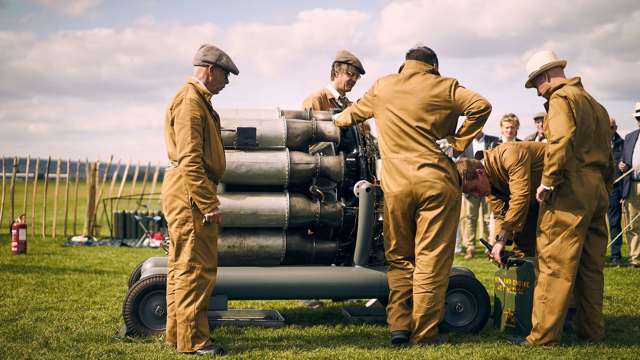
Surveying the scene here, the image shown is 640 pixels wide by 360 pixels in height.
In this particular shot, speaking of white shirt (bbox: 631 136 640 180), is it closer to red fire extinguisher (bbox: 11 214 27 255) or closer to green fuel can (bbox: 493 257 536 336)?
green fuel can (bbox: 493 257 536 336)

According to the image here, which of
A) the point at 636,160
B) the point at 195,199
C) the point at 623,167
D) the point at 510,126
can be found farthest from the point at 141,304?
the point at 636,160

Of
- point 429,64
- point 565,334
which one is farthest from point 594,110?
point 565,334

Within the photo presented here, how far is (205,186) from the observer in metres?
5.23

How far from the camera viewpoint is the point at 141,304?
6.02m

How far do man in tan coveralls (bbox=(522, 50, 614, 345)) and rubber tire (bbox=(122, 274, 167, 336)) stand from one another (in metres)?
3.13

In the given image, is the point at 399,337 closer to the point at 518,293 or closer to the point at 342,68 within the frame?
the point at 518,293

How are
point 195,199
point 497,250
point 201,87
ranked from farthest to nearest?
point 497,250, point 201,87, point 195,199

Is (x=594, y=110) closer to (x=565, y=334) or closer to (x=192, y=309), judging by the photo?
(x=565, y=334)

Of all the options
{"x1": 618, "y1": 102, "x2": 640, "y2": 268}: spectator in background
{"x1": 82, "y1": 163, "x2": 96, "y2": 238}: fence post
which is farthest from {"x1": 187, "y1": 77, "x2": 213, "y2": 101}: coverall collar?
{"x1": 82, "y1": 163, "x2": 96, "y2": 238}: fence post

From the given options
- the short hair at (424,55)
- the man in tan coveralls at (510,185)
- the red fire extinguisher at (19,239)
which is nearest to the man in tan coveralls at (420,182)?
the short hair at (424,55)

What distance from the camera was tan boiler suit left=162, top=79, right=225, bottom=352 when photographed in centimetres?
522

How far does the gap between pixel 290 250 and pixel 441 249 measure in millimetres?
1544

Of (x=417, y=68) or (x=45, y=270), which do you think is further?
(x=45, y=270)

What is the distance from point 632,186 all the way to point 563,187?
22.1 feet
